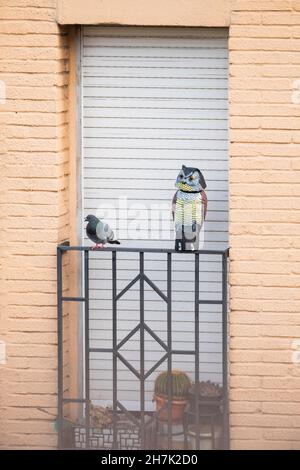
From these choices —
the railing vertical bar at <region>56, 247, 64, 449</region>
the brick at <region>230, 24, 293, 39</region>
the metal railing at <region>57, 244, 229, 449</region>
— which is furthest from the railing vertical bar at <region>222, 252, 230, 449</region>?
the brick at <region>230, 24, 293, 39</region>

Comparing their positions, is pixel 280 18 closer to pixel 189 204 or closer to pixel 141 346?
pixel 189 204

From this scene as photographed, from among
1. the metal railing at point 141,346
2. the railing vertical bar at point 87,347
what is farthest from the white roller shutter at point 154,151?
the railing vertical bar at point 87,347

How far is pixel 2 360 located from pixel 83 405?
711mm

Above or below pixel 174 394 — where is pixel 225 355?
above

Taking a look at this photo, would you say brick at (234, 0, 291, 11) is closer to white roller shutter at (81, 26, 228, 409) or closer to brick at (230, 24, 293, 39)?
brick at (230, 24, 293, 39)

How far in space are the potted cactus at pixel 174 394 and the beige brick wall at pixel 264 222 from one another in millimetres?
377

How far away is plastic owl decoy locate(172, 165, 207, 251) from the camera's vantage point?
7605 millimetres

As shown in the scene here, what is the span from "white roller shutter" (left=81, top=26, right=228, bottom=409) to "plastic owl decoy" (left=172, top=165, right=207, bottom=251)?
45cm

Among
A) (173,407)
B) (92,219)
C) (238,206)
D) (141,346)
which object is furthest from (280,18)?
(173,407)

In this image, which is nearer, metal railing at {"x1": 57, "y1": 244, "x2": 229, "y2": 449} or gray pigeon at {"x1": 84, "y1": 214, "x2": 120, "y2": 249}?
gray pigeon at {"x1": 84, "y1": 214, "x2": 120, "y2": 249}

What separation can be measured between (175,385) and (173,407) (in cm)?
16

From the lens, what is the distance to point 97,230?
7.71 meters

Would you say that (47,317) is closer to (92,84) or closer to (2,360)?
(2,360)

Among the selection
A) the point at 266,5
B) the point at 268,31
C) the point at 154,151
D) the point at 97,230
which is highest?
the point at 266,5
